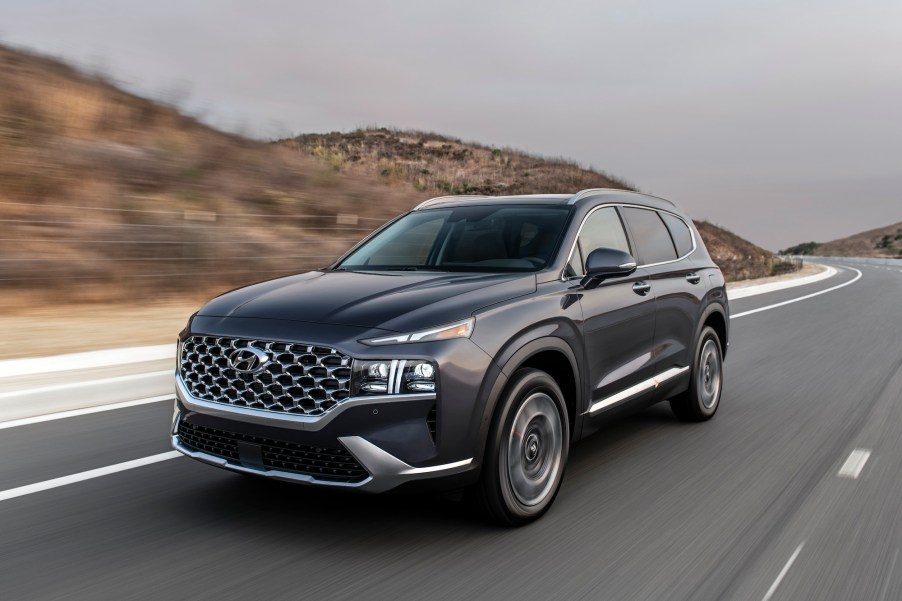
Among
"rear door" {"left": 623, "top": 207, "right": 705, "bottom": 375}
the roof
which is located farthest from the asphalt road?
the roof

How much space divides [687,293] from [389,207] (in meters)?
14.0

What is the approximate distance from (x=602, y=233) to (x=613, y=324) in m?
0.66

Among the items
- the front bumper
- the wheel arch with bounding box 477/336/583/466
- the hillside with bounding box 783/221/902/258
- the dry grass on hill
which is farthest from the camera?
the hillside with bounding box 783/221/902/258

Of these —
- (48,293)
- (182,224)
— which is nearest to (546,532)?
(48,293)

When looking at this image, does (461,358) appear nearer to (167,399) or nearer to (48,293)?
(167,399)

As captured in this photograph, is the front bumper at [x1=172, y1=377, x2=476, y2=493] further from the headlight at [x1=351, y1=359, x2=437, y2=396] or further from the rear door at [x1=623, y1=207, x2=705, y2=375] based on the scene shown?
the rear door at [x1=623, y1=207, x2=705, y2=375]

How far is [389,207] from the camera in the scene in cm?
1994

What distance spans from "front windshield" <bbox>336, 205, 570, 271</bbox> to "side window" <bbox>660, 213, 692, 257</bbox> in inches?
64.1

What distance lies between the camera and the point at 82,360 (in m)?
7.50

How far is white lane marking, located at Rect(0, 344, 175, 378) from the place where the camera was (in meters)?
6.92

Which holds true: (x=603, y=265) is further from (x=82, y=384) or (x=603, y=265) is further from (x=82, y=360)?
(x=82, y=360)

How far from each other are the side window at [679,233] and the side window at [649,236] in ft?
0.36

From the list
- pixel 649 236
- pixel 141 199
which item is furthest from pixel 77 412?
pixel 141 199

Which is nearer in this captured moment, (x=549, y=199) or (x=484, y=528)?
(x=484, y=528)
